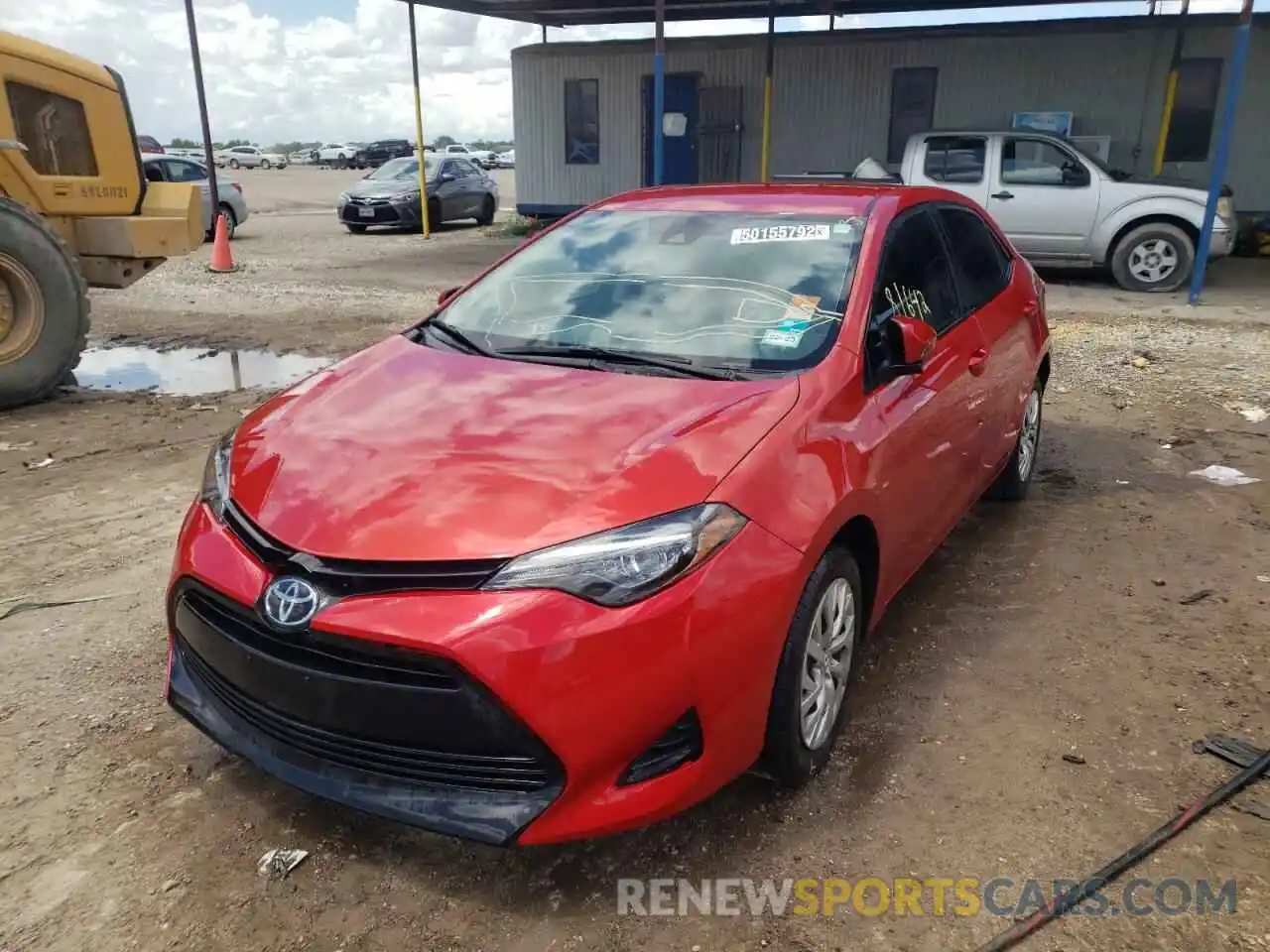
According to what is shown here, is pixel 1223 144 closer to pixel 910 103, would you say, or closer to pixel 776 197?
pixel 910 103

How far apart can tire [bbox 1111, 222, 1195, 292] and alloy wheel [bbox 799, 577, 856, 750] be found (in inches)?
417

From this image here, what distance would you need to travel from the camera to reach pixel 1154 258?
1152 centimetres

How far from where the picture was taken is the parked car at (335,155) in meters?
58.0

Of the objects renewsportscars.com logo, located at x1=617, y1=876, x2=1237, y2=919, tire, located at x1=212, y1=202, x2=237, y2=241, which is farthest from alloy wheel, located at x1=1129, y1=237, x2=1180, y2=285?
tire, located at x1=212, y1=202, x2=237, y2=241

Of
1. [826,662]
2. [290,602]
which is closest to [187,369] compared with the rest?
[290,602]

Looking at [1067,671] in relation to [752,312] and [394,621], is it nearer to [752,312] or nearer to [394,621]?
[752,312]

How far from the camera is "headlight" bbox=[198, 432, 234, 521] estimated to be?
259 centimetres

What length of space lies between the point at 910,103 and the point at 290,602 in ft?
51.5

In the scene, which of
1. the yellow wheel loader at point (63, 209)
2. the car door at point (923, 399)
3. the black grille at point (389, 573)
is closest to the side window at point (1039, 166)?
the car door at point (923, 399)

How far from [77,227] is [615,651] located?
7.13 metres

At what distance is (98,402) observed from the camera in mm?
6812

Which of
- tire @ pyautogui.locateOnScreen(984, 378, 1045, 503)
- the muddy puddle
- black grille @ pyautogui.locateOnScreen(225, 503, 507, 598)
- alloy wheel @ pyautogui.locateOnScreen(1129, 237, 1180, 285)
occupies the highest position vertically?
black grille @ pyautogui.locateOnScreen(225, 503, 507, 598)

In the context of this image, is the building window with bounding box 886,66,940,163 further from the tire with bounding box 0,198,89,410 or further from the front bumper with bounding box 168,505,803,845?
the front bumper with bounding box 168,505,803,845

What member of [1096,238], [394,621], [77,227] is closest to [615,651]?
[394,621]
